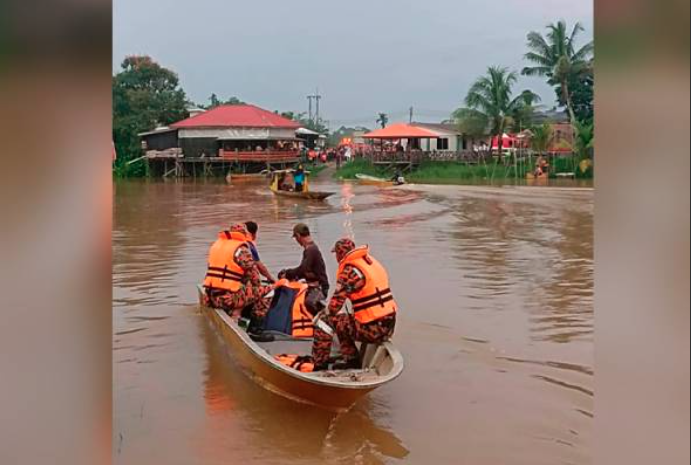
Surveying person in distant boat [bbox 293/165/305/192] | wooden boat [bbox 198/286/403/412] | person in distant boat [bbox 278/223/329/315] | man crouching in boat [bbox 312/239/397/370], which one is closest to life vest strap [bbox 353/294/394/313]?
man crouching in boat [bbox 312/239/397/370]

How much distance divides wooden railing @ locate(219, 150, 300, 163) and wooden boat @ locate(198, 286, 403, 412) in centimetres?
3129

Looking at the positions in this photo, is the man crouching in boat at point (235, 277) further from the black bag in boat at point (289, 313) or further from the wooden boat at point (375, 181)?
the wooden boat at point (375, 181)

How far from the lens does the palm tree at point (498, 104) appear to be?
119ft

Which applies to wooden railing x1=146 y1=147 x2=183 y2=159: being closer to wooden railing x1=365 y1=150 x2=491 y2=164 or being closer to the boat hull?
wooden railing x1=365 y1=150 x2=491 y2=164

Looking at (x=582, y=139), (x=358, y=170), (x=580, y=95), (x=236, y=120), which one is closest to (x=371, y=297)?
(x=582, y=139)

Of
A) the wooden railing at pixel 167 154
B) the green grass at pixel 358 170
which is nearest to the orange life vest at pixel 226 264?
the wooden railing at pixel 167 154

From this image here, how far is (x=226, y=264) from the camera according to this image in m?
5.95

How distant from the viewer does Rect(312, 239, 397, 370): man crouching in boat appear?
186 inches

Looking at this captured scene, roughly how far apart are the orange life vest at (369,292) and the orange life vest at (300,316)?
40.9 inches
